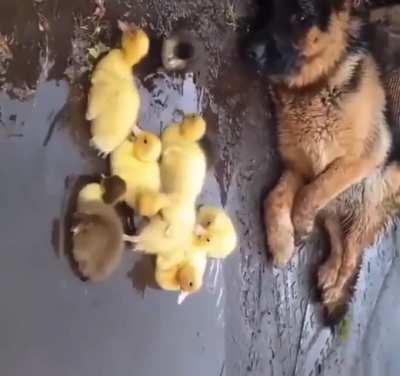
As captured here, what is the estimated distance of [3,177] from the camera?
1.11 m

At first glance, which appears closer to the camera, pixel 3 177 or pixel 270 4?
pixel 3 177

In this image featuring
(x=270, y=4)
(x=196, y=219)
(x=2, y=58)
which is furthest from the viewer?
(x=270, y=4)

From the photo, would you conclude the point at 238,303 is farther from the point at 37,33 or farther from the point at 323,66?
the point at 37,33

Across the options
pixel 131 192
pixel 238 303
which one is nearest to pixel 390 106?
pixel 238 303

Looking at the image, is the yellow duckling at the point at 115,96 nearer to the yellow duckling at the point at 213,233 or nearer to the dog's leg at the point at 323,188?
the yellow duckling at the point at 213,233

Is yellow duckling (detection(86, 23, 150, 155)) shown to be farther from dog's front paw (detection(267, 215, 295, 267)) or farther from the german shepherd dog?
dog's front paw (detection(267, 215, 295, 267))

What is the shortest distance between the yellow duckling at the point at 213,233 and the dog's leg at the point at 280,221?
0.14 meters

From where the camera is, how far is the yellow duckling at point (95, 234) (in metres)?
1.16

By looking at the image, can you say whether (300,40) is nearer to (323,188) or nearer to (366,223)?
(323,188)

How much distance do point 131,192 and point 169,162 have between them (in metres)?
0.07

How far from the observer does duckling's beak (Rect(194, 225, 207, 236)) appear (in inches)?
51.3

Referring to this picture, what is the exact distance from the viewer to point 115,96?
3.87 feet

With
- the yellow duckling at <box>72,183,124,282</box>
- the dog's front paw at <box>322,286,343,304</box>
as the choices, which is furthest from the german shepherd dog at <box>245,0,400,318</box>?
the yellow duckling at <box>72,183,124,282</box>

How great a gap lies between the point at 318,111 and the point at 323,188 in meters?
0.13
